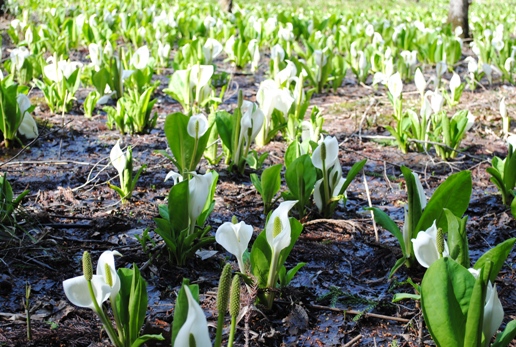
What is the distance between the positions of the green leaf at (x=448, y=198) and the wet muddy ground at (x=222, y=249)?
24 centimetres

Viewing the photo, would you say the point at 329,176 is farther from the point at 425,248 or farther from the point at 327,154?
the point at 425,248

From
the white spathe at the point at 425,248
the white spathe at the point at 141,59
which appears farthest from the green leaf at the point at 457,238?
the white spathe at the point at 141,59

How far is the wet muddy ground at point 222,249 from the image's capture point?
175 cm

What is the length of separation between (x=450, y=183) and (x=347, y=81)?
13.3 feet

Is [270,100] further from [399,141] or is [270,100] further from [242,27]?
[242,27]

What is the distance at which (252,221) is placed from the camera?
2516mm

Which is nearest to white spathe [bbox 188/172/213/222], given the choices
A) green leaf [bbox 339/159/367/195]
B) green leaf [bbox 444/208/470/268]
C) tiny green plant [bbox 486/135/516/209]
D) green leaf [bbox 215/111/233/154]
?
green leaf [bbox 339/159/367/195]

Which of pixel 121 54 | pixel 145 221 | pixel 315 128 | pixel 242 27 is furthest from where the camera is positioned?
pixel 242 27

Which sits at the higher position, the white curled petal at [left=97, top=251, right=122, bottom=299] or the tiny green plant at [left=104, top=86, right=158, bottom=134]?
the white curled petal at [left=97, top=251, right=122, bottom=299]

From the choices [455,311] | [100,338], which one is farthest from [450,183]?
[100,338]

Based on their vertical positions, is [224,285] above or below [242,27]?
above

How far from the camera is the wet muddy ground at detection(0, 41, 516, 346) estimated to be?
1.75m

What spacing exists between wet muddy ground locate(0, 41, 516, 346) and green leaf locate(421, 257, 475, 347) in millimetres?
278

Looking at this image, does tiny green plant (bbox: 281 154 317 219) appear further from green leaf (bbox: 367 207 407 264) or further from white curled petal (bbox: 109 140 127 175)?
Answer: white curled petal (bbox: 109 140 127 175)
